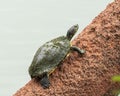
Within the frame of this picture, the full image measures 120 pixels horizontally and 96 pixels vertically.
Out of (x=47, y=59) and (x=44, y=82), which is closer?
(x=44, y=82)

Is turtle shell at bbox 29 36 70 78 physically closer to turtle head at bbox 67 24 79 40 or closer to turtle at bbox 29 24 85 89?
turtle at bbox 29 24 85 89

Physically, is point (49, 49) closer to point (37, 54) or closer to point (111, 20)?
point (37, 54)

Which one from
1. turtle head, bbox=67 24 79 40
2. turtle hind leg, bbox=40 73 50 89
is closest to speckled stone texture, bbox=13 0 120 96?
turtle hind leg, bbox=40 73 50 89

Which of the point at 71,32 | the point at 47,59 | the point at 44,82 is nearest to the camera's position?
the point at 44,82

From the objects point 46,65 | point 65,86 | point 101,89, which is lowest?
point 101,89

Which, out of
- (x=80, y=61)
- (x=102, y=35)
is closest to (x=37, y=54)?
(x=80, y=61)

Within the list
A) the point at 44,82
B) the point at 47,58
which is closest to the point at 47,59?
the point at 47,58

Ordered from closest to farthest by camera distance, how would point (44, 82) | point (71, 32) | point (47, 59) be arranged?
point (44, 82) → point (47, 59) → point (71, 32)

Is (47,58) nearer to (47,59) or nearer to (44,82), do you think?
(47,59)
